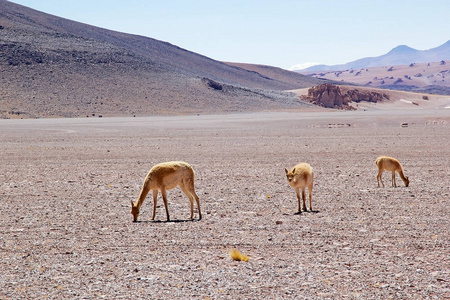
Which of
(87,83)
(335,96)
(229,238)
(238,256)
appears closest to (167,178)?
(229,238)

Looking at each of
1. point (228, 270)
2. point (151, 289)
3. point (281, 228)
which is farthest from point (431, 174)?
point (151, 289)

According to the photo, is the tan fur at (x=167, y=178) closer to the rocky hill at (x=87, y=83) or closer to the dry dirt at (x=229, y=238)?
the dry dirt at (x=229, y=238)

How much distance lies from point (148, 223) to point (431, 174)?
9.68 metres

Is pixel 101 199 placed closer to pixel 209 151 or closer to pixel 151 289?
pixel 151 289

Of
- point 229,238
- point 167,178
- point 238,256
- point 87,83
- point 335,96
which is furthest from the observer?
point 335,96

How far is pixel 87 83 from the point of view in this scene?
288 feet

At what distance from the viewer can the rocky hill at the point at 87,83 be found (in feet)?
256

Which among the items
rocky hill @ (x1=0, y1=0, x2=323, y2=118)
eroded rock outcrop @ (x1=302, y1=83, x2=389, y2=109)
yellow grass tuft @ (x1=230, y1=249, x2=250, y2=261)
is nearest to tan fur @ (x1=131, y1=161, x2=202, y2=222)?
yellow grass tuft @ (x1=230, y1=249, x2=250, y2=261)

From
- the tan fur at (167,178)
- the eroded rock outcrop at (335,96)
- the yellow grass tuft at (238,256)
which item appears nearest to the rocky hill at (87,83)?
the eroded rock outcrop at (335,96)

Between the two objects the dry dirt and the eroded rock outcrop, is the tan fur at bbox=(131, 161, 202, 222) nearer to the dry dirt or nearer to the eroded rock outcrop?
the dry dirt

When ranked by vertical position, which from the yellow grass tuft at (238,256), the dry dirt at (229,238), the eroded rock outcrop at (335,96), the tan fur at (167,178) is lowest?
the dry dirt at (229,238)

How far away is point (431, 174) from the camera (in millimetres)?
16266

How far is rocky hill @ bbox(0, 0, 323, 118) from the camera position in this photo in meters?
78.1

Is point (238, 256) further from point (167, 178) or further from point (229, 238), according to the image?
point (167, 178)
